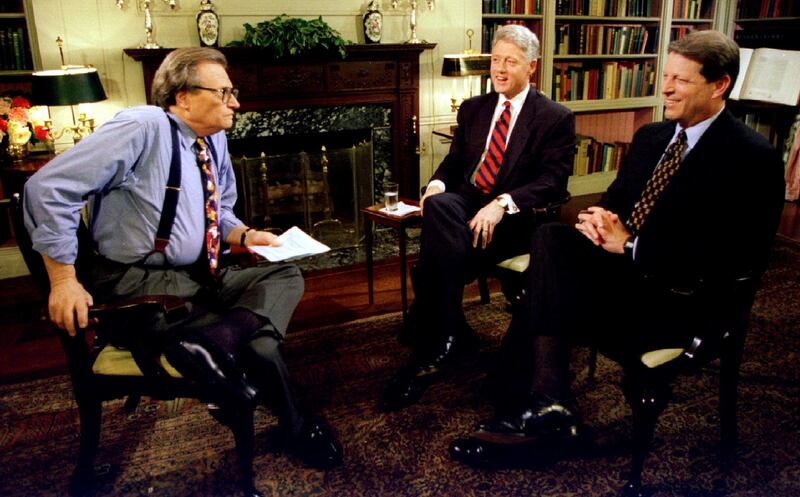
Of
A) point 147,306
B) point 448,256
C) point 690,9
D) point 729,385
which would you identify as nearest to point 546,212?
point 448,256

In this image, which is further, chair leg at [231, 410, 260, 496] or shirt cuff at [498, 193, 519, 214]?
shirt cuff at [498, 193, 519, 214]

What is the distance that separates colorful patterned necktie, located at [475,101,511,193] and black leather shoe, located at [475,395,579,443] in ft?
3.44

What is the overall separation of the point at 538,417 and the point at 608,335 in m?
0.29

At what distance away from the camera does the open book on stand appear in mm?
4602

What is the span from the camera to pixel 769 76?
4742 mm

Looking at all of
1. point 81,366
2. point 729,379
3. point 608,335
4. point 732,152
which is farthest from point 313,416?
point 732,152

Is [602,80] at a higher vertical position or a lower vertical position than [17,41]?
lower

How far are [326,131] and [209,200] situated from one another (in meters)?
2.27

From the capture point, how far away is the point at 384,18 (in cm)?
398

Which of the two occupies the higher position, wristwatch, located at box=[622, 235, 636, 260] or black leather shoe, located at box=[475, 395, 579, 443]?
wristwatch, located at box=[622, 235, 636, 260]

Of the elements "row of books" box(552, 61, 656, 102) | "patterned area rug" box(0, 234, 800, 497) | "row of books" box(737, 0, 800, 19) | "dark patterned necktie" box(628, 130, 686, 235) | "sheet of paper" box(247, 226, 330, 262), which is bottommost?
"patterned area rug" box(0, 234, 800, 497)

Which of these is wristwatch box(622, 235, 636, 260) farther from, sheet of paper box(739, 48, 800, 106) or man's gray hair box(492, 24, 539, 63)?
sheet of paper box(739, 48, 800, 106)

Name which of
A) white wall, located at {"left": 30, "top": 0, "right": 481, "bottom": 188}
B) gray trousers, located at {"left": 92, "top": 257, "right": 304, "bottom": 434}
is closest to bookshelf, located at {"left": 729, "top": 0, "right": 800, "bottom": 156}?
white wall, located at {"left": 30, "top": 0, "right": 481, "bottom": 188}

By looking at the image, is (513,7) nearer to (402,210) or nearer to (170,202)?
(402,210)
